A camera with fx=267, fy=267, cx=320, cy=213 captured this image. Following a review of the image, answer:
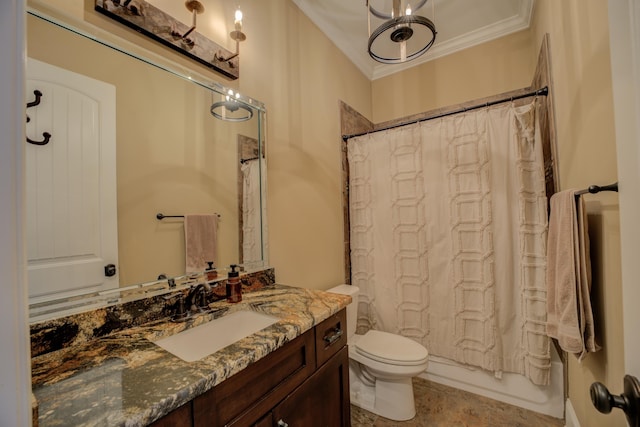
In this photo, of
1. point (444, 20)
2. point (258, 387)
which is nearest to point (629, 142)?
point (258, 387)

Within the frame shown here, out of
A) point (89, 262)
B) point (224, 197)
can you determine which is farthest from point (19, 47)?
point (224, 197)

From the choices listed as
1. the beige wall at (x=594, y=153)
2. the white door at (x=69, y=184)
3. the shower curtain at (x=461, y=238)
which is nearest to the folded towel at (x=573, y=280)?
the beige wall at (x=594, y=153)

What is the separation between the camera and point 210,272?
1.32m

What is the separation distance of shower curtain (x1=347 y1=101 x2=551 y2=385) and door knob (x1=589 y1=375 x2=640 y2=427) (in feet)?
4.66

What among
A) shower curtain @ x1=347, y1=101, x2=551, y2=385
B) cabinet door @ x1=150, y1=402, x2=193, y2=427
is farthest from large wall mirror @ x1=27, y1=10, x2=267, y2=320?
shower curtain @ x1=347, y1=101, x2=551, y2=385

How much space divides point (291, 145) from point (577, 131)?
150 cm

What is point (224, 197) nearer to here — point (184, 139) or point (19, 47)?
point (184, 139)

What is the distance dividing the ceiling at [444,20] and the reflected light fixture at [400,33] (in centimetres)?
10

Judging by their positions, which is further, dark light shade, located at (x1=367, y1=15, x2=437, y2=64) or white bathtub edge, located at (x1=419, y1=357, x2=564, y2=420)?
white bathtub edge, located at (x1=419, y1=357, x2=564, y2=420)

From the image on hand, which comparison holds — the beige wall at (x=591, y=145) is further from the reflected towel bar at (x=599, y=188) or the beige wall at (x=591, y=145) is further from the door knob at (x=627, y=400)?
the door knob at (x=627, y=400)

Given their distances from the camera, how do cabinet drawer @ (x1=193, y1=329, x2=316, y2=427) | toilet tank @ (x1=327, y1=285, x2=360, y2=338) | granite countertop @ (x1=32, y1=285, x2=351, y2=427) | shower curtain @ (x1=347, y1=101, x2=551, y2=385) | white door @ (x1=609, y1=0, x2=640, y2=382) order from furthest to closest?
A: toilet tank @ (x1=327, y1=285, x2=360, y2=338) < shower curtain @ (x1=347, y1=101, x2=551, y2=385) < cabinet drawer @ (x1=193, y1=329, x2=316, y2=427) < granite countertop @ (x1=32, y1=285, x2=351, y2=427) < white door @ (x1=609, y1=0, x2=640, y2=382)

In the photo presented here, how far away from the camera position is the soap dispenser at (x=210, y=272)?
1.31 metres

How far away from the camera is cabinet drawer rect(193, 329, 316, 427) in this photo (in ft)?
2.30

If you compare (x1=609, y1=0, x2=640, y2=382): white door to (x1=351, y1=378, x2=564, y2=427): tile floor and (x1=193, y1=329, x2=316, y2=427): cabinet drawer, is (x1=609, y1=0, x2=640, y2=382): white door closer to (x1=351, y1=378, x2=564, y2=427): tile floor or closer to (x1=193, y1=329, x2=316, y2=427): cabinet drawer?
(x1=193, y1=329, x2=316, y2=427): cabinet drawer
